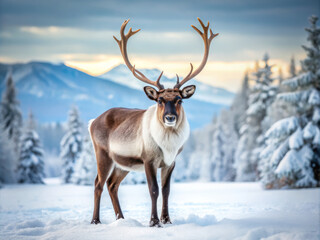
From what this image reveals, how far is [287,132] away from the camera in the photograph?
18.6 metres

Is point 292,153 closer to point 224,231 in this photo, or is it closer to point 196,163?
point 224,231

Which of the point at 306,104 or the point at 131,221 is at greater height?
the point at 306,104

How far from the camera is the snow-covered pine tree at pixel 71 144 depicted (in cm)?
3700

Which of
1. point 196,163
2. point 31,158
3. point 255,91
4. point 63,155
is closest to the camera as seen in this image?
point 255,91

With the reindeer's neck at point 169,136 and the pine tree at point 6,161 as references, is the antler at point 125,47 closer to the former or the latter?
the reindeer's neck at point 169,136

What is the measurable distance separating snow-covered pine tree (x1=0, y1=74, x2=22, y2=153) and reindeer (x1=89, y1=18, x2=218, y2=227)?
31.4 meters

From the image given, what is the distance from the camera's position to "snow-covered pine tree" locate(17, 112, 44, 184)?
35.0 metres

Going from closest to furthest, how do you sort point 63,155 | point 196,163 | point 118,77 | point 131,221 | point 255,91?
point 131,221 < point 118,77 < point 255,91 < point 63,155 < point 196,163

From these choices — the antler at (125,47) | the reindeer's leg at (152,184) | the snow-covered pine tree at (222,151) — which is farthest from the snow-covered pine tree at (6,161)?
the reindeer's leg at (152,184)

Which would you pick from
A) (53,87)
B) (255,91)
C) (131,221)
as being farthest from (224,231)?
(53,87)

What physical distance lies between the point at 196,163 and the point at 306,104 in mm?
51937

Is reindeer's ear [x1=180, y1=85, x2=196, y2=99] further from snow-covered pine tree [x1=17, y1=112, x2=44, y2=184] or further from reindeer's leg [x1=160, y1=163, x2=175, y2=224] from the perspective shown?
snow-covered pine tree [x1=17, y1=112, x2=44, y2=184]

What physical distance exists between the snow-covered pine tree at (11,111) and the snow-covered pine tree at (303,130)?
2655 centimetres

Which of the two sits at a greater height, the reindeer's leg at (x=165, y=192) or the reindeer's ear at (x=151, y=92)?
the reindeer's ear at (x=151, y=92)
